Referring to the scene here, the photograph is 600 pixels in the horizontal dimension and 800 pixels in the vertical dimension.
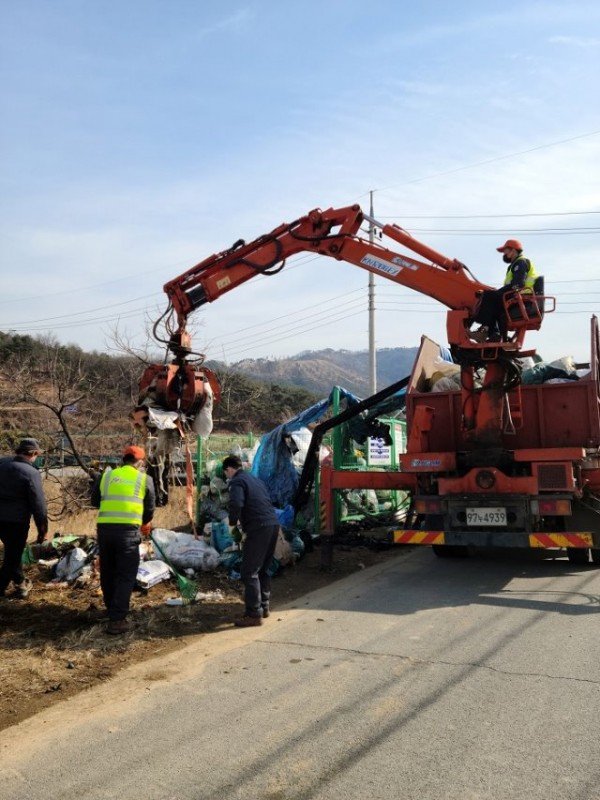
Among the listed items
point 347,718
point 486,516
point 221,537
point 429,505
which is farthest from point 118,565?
point 486,516

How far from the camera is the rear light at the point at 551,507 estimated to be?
761 cm

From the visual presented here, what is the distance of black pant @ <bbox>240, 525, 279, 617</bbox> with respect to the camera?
663 centimetres

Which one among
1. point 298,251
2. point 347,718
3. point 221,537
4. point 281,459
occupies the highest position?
point 298,251

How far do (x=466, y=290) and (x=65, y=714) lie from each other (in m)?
5.95

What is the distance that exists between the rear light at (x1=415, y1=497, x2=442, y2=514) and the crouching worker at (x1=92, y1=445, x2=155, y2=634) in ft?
10.8

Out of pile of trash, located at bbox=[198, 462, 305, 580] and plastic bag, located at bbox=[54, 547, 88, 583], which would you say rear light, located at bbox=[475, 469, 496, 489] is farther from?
plastic bag, located at bbox=[54, 547, 88, 583]

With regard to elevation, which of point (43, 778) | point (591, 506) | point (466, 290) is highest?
point (466, 290)

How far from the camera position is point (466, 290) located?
8148 millimetres

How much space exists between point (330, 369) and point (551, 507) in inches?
5214

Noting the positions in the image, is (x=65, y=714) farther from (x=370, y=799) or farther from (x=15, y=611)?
(x=15, y=611)

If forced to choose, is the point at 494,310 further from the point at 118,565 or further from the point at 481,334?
the point at 118,565

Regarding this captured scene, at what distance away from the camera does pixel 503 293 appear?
25.4ft

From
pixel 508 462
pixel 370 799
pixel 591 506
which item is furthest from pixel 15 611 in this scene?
pixel 591 506

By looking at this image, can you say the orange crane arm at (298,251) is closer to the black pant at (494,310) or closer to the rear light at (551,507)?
the black pant at (494,310)
